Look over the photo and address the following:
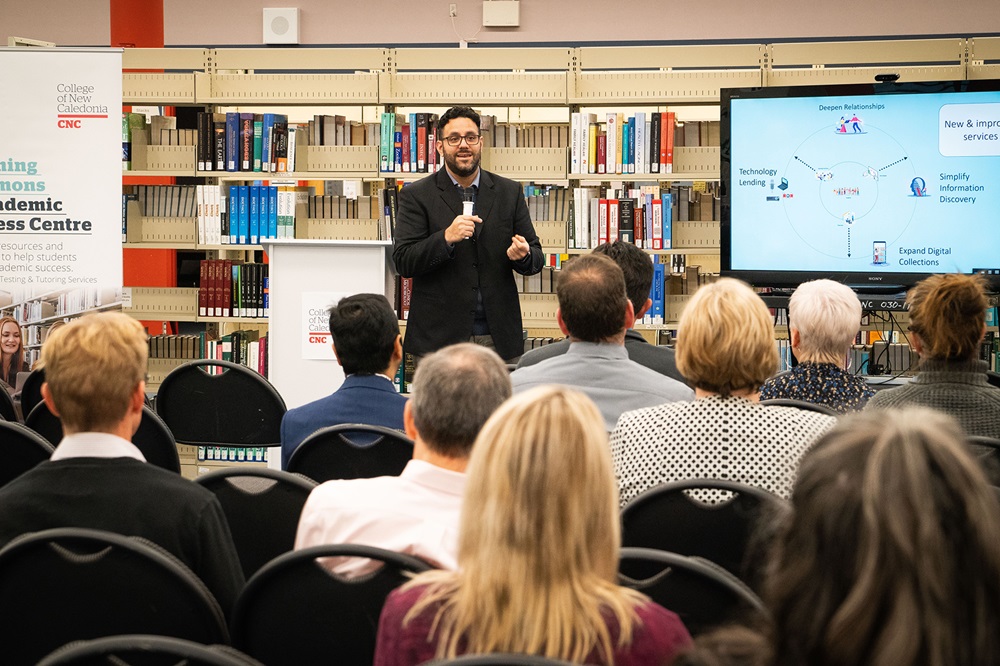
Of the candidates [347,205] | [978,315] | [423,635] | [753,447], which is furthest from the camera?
[347,205]

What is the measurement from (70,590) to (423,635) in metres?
0.63

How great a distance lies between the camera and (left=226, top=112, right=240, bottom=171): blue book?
20.2 feet

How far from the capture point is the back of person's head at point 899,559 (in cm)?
84

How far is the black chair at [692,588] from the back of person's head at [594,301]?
128cm

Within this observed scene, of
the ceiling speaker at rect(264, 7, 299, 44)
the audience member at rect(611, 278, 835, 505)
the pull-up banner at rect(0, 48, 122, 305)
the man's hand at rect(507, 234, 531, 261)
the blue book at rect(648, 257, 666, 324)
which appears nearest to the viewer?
the audience member at rect(611, 278, 835, 505)

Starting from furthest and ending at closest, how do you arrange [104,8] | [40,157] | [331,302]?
[104,8] → [40,157] → [331,302]

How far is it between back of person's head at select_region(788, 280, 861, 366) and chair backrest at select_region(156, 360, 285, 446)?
1800mm

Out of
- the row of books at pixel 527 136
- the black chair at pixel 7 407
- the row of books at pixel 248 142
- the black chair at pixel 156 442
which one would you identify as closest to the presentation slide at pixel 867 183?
the row of books at pixel 527 136

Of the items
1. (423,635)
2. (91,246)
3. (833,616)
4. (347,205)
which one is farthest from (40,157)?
(833,616)

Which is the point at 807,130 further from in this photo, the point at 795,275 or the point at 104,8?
the point at 104,8

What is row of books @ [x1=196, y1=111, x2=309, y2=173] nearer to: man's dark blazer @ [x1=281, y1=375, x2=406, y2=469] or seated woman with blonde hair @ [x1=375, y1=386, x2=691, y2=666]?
man's dark blazer @ [x1=281, y1=375, x2=406, y2=469]

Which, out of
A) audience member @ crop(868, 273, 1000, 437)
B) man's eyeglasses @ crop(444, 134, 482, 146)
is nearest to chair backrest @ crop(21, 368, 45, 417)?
man's eyeglasses @ crop(444, 134, 482, 146)

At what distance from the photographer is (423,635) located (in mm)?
1265

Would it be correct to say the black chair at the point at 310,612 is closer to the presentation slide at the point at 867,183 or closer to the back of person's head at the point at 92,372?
the back of person's head at the point at 92,372
